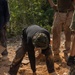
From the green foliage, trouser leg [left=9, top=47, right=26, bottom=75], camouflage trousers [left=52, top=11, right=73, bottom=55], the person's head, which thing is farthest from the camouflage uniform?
the green foliage

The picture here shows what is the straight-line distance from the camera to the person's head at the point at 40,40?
4.63 meters

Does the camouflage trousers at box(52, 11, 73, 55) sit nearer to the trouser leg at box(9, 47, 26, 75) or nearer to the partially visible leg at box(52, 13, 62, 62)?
the partially visible leg at box(52, 13, 62, 62)

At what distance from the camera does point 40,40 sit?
4.62m

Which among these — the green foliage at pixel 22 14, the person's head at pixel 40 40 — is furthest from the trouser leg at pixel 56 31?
the green foliage at pixel 22 14

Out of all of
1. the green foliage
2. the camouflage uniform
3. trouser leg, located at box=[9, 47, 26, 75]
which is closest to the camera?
trouser leg, located at box=[9, 47, 26, 75]

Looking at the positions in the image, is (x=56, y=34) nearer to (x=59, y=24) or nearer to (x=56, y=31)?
(x=56, y=31)

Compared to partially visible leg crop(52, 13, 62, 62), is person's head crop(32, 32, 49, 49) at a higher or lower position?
higher

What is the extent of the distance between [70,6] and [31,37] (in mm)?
1645

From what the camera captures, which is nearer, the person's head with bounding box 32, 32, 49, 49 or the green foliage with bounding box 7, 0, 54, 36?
the person's head with bounding box 32, 32, 49, 49

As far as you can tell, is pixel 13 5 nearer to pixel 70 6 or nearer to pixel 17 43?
pixel 17 43

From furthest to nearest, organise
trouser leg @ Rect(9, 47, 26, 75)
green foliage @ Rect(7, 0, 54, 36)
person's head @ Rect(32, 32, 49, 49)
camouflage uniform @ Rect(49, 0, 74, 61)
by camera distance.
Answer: green foliage @ Rect(7, 0, 54, 36)
camouflage uniform @ Rect(49, 0, 74, 61)
trouser leg @ Rect(9, 47, 26, 75)
person's head @ Rect(32, 32, 49, 49)

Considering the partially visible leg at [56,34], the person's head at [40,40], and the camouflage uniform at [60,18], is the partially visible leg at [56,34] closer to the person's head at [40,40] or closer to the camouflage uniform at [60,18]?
the camouflage uniform at [60,18]

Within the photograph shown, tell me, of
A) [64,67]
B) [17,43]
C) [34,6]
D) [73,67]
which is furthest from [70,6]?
[34,6]

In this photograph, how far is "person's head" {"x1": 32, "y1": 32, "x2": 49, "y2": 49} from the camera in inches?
182
